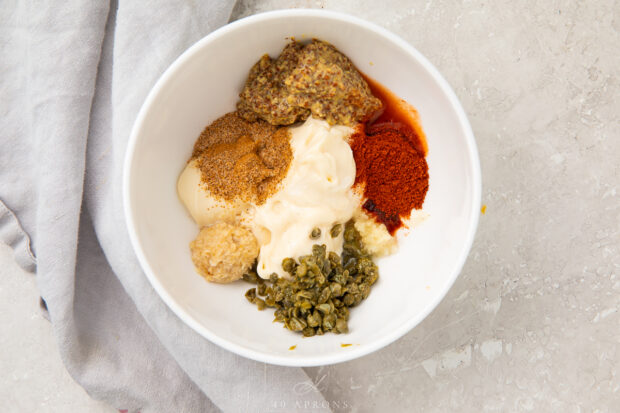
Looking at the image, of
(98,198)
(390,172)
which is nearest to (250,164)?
(390,172)

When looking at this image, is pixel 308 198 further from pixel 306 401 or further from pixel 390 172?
pixel 306 401

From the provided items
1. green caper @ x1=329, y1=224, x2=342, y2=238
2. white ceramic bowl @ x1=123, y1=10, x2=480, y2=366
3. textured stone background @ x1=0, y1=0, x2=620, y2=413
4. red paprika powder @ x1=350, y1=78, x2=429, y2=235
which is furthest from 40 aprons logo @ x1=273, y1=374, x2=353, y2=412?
red paprika powder @ x1=350, y1=78, x2=429, y2=235

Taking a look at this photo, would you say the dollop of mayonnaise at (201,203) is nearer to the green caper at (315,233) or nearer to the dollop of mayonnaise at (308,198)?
the dollop of mayonnaise at (308,198)

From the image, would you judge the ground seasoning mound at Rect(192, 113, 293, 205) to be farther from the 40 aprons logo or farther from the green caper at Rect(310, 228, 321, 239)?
the 40 aprons logo

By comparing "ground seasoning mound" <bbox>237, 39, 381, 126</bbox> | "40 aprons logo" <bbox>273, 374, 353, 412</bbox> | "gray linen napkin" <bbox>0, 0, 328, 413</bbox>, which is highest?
"ground seasoning mound" <bbox>237, 39, 381, 126</bbox>

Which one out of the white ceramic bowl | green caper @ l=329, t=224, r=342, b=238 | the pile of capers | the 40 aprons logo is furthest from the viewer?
the 40 aprons logo

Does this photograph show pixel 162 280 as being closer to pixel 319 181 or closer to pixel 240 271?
pixel 240 271
